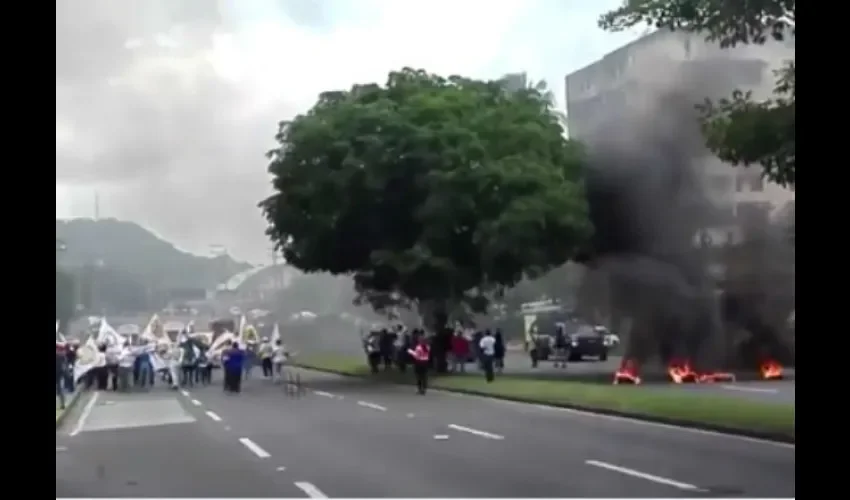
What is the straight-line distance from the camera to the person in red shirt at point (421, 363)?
17.4 m

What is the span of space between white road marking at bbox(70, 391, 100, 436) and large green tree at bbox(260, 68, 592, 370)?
242 centimetres

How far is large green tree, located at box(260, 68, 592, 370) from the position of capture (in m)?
12.5

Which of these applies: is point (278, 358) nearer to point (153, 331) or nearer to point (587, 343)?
point (153, 331)

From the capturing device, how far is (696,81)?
13508 millimetres

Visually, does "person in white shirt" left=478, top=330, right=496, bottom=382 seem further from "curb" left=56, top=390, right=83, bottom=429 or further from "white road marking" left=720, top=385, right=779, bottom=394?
"curb" left=56, top=390, right=83, bottom=429

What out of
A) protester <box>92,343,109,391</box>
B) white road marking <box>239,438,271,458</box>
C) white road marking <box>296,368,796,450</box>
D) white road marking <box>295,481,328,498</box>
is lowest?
white road marking <box>295,481,328,498</box>

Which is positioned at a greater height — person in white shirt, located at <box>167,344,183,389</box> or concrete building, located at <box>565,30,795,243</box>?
concrete building, located at <box>565,30,795,243</box>

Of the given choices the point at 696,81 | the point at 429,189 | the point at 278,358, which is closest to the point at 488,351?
the point at 429,189

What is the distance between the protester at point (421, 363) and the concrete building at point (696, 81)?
4.76 metres

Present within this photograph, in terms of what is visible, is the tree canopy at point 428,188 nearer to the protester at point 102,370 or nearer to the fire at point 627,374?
the fire at point 627,374

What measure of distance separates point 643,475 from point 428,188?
582cm

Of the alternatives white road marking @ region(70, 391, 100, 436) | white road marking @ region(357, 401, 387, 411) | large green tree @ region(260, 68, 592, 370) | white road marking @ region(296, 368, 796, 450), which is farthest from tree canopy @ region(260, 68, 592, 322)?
white road marking @ region(70, 391, 100, 436)
